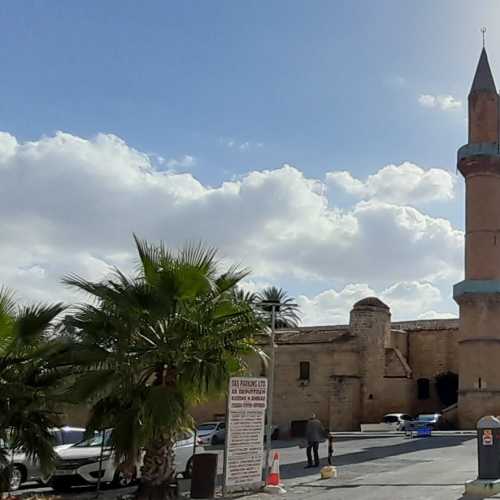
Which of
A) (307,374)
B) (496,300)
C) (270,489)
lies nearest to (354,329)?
(307,374)

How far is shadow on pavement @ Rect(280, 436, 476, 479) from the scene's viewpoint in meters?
22.6

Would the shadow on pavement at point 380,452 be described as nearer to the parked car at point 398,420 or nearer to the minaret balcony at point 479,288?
the parked car at point 398,420

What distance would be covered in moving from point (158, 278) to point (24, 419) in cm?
373

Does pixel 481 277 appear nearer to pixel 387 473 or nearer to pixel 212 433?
pixel 212 433

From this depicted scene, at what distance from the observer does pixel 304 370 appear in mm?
51562

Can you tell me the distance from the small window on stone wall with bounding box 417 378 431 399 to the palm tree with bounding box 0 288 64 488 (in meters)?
44.3

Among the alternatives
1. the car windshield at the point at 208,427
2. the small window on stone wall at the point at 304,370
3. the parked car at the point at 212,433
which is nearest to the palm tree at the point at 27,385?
the parked car at the point at 212,433

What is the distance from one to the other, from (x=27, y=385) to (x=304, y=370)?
129 ft

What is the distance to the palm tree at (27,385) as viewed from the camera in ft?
43.1

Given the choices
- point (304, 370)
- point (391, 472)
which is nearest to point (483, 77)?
point (304, 370)

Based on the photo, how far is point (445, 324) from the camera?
2354 inches

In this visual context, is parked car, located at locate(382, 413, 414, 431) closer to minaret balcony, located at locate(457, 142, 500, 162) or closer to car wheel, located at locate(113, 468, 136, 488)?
minaret balcony, located at locate(457, 142, 500, 162)

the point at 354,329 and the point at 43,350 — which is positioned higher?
the point at 354,329

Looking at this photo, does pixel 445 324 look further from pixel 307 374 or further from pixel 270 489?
pixel 270 489
